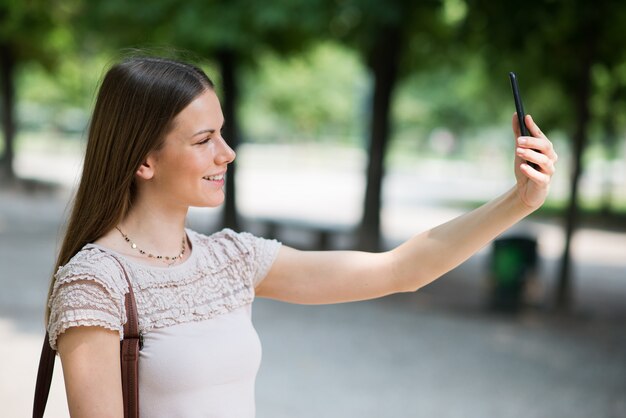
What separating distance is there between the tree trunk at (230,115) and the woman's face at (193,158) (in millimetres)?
12853

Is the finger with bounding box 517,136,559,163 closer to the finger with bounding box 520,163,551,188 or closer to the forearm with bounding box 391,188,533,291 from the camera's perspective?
the finger with bounding box 520,163,551,188

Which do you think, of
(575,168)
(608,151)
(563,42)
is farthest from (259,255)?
(608,151)

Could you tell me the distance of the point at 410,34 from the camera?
507 inches

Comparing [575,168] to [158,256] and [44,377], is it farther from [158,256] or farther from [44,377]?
[44,377]

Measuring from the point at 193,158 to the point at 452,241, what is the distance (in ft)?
2.29

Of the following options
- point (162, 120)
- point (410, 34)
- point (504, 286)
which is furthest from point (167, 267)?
point (410, 34)

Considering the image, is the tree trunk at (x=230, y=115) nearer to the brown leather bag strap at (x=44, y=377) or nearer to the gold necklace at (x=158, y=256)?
the gold necklace at (x=158, y=256)

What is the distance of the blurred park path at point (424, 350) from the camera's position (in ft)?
22.4

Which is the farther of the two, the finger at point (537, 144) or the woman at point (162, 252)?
the finger at point (537, 144)

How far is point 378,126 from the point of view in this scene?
12.4 metres

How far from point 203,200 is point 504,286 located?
884 cm

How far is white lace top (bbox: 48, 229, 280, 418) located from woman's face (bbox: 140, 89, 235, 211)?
0.18 m

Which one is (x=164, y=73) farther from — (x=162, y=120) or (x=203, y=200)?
(x=203, y=200)

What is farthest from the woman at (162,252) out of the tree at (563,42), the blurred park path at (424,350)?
the tree at (563,42)
